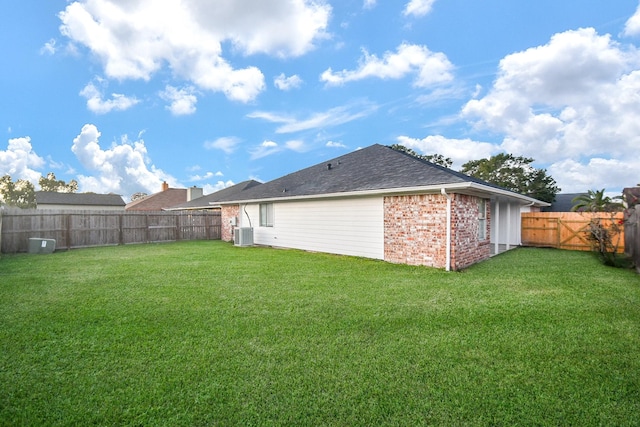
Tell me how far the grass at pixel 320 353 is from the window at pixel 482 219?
147 inches

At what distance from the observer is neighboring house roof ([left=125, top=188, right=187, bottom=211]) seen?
110ft

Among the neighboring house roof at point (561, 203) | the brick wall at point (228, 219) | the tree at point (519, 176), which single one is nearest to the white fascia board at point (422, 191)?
the brick wall at point (228, 219)

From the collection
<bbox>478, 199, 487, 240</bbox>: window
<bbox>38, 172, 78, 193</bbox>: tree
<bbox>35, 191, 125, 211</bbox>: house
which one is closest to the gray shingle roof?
<bbox>478, 199, 487, 240</bbox>: window

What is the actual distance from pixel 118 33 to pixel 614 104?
698 inches

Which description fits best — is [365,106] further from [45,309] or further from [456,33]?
[45,309]

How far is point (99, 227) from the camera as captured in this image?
14.6 meters

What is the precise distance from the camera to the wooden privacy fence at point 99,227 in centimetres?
1237

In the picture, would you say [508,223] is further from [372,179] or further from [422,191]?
[422,191]

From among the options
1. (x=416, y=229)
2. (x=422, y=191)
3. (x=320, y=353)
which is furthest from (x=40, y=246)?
(x=422, y=191)

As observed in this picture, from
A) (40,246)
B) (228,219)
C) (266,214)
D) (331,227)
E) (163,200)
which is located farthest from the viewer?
(163,200)

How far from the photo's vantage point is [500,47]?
37.0ft

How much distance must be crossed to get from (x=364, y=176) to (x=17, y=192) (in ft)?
187

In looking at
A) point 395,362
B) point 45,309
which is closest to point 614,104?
point 395,362

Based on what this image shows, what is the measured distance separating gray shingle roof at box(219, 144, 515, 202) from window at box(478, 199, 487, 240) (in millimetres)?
693
